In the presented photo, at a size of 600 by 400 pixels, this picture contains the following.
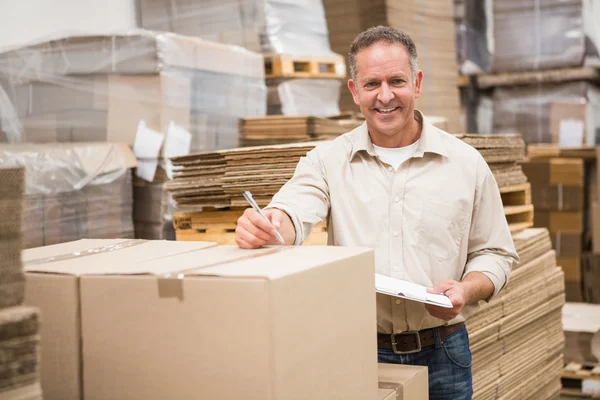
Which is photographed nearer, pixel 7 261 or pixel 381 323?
pixel 7 261

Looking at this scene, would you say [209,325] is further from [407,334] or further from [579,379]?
[579,379]

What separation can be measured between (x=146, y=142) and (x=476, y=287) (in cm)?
252

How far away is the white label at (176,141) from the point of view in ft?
15.1

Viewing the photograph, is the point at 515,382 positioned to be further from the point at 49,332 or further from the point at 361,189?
the point at 49,332

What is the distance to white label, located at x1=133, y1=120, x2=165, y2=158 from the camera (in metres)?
4.58

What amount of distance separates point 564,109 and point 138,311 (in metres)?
6.93

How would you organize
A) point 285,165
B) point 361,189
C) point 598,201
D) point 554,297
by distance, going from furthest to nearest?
point 598,201, point 554,297, point 285,165, point 361,189

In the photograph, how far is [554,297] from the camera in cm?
492

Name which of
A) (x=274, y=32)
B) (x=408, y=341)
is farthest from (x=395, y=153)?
(x=274, y=32)

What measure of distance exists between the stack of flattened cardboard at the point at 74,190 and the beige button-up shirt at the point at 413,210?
1735 millimetres

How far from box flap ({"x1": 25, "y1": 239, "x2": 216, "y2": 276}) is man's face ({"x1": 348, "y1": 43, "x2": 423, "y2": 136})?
84 cm

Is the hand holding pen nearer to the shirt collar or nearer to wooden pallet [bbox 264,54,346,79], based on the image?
the shirt collar

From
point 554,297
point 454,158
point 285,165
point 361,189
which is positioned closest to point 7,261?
point 361,189

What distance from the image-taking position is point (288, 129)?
4938 millimetres
